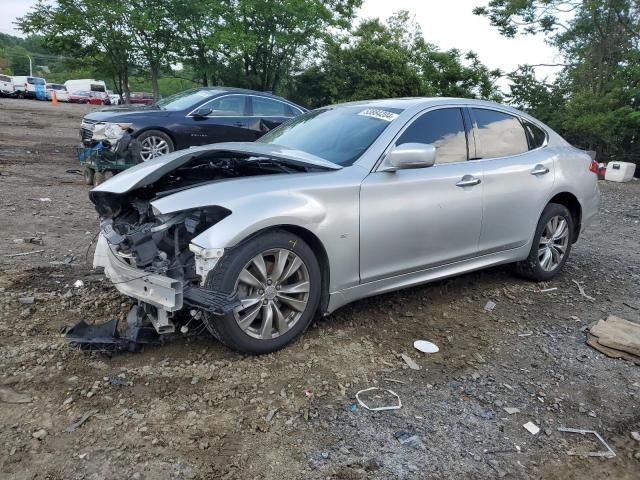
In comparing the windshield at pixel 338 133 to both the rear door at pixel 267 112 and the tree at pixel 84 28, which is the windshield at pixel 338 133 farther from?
the tree at pixel 84 28

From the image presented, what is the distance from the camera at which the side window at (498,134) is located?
451cm

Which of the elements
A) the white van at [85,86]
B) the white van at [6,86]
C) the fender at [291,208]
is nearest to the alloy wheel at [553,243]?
the fender at [291,208]

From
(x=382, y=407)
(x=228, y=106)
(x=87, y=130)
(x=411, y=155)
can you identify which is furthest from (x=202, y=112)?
(x=382, y=407)

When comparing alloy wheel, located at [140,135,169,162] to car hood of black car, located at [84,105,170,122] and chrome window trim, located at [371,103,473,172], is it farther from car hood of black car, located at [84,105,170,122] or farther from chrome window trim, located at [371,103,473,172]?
chrome window trim, located at [371,103,473,172]

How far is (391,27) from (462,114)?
35.0 m

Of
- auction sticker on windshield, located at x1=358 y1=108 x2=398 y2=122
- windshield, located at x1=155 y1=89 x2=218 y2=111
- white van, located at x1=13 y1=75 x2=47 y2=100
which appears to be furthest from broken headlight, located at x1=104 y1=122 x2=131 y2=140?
white van, located at x1=13 y1=75 x2=47 y2=100

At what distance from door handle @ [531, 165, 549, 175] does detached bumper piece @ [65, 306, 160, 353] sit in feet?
11.5

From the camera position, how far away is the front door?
3.63 meters

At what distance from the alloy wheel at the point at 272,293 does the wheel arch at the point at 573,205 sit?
2960 millimetres

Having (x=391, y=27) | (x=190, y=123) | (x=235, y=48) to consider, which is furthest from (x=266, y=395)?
(x=391, y=27)

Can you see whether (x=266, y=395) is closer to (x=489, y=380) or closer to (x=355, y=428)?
(x=355, y=428)

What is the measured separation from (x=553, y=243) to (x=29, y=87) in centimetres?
4910

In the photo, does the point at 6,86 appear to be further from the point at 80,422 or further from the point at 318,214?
the point at 80,422

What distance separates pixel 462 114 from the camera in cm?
441
